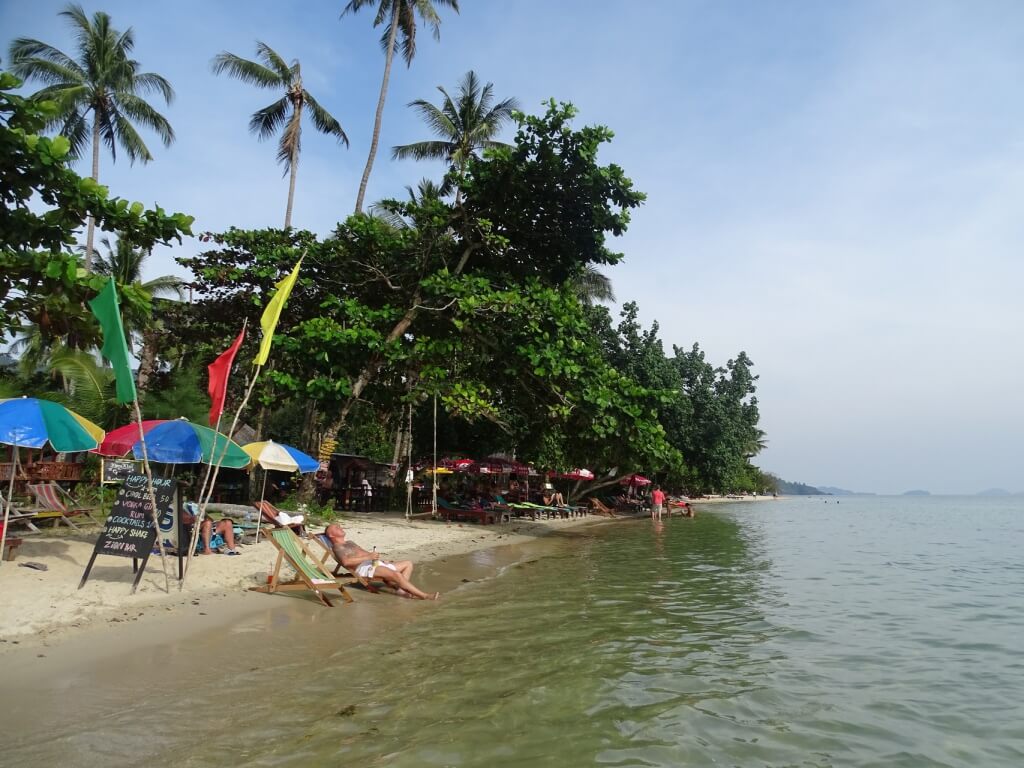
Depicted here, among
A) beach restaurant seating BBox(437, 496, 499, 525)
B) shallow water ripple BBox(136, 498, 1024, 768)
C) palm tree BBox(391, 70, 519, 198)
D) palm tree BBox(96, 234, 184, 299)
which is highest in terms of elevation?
palm tree BBox(391, 70, 519, 198)

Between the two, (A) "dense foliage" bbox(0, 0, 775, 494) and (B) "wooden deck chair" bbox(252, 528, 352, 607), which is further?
(A) "dense foliage" bbox(0, 0, 775, 494)

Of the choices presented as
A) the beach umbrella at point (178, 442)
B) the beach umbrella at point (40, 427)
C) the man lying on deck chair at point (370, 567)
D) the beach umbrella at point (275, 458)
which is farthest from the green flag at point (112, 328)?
the beach umbrella at point (275, 458)

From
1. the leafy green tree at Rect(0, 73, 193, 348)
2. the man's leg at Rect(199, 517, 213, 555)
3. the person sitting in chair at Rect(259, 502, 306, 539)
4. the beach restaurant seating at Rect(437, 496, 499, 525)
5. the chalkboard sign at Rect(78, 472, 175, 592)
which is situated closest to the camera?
the leafy green tree at Rect(0, 73, 193, 348)

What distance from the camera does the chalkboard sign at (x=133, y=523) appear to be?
725 centimetres

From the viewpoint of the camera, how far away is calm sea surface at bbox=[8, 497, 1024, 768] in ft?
13.5

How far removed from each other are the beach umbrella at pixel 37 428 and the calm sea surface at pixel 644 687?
406 centimetres

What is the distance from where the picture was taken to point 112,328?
6.43m

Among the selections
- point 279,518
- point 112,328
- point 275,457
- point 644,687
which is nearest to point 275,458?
point 275,457

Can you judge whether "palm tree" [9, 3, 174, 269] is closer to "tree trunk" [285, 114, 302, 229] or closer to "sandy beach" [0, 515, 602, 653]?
"tree trunk" [285, 114, 302, 229]

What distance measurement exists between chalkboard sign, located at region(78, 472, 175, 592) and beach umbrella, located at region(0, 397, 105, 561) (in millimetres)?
1021

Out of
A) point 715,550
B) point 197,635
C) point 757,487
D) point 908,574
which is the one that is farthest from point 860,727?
point 757,487

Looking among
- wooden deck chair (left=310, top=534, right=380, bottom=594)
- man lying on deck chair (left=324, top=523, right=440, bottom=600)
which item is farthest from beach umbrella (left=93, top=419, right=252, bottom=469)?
man lying on deck chair (left=324, top=523, right=440, bottom=600)

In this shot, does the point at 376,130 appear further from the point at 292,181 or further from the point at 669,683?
the point at 669,683

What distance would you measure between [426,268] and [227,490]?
9.86 m
